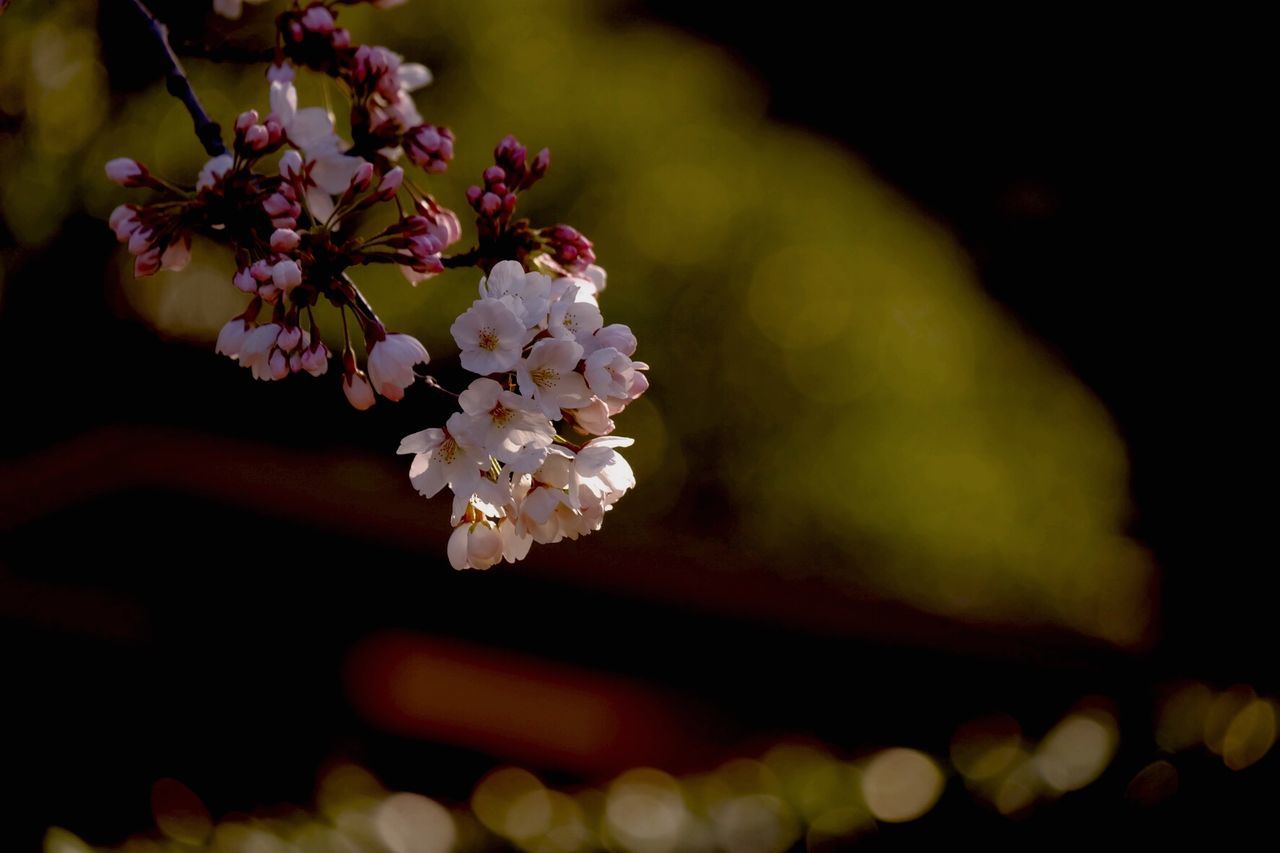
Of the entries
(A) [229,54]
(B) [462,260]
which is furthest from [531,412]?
(A) [229,54]

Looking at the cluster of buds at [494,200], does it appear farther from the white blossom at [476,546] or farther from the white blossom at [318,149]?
the white blossom at [476,546]

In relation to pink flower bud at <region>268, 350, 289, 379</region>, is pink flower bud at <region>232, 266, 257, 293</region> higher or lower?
higher

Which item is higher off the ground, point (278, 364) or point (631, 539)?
point (631, 539)

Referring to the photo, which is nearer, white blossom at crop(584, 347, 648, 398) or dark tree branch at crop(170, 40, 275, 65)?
white blossom at crop(584, 347, 648, 398)

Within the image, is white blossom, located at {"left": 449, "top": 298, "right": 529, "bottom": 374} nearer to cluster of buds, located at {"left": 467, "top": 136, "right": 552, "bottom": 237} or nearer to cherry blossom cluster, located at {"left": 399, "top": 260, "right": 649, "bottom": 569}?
cherry blossom cluster, located at {"left": 399, "top": 260, "right": 649, "bottom": 569}

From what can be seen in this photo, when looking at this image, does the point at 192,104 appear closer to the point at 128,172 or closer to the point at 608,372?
the point at 128,172

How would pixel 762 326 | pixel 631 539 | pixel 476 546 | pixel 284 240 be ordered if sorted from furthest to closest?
pixel 762 326 → pixel 631 539 → pixel 476 546 → pixel 284 240

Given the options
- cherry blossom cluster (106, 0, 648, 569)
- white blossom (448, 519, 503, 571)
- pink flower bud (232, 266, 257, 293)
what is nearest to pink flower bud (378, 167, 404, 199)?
cherry blossom cluster (106, 0, 648, 569)
